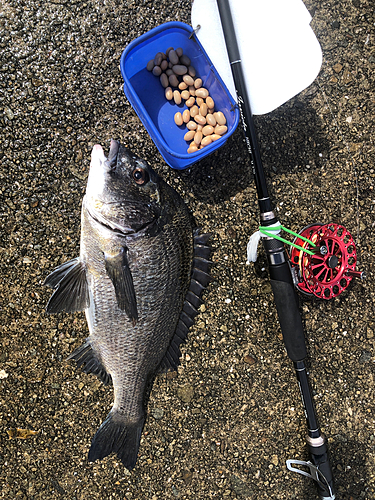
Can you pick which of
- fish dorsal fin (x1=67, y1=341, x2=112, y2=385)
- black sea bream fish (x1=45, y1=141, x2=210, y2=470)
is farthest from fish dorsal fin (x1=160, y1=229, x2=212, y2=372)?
fish dorsal fin (x1=67, y1=341, x2=112, y2=385)

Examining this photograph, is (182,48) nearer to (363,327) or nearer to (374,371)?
(363,327)

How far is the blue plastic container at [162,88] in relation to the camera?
1576 mm

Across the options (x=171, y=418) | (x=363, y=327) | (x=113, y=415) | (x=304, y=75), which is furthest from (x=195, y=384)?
(x=304, y=75)

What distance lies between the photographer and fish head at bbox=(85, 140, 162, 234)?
1408 millimetres

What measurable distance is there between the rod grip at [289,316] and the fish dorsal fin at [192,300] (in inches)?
14.5

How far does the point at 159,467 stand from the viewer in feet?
6.09

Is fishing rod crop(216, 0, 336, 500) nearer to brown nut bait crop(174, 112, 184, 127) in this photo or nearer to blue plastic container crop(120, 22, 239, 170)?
blue plastic container crop(120, 22, 239, 170)

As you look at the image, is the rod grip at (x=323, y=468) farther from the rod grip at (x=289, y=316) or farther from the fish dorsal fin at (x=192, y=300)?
the fish dorsal fin at (x=192, y=300)

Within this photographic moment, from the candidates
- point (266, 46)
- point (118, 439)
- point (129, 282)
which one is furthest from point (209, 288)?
point (266, 46)

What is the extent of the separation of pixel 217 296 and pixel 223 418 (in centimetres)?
72

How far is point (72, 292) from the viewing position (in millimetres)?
1554

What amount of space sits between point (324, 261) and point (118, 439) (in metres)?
1.45

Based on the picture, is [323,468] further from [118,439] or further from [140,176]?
[140,176]

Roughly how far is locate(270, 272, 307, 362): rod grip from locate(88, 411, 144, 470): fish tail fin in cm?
91
